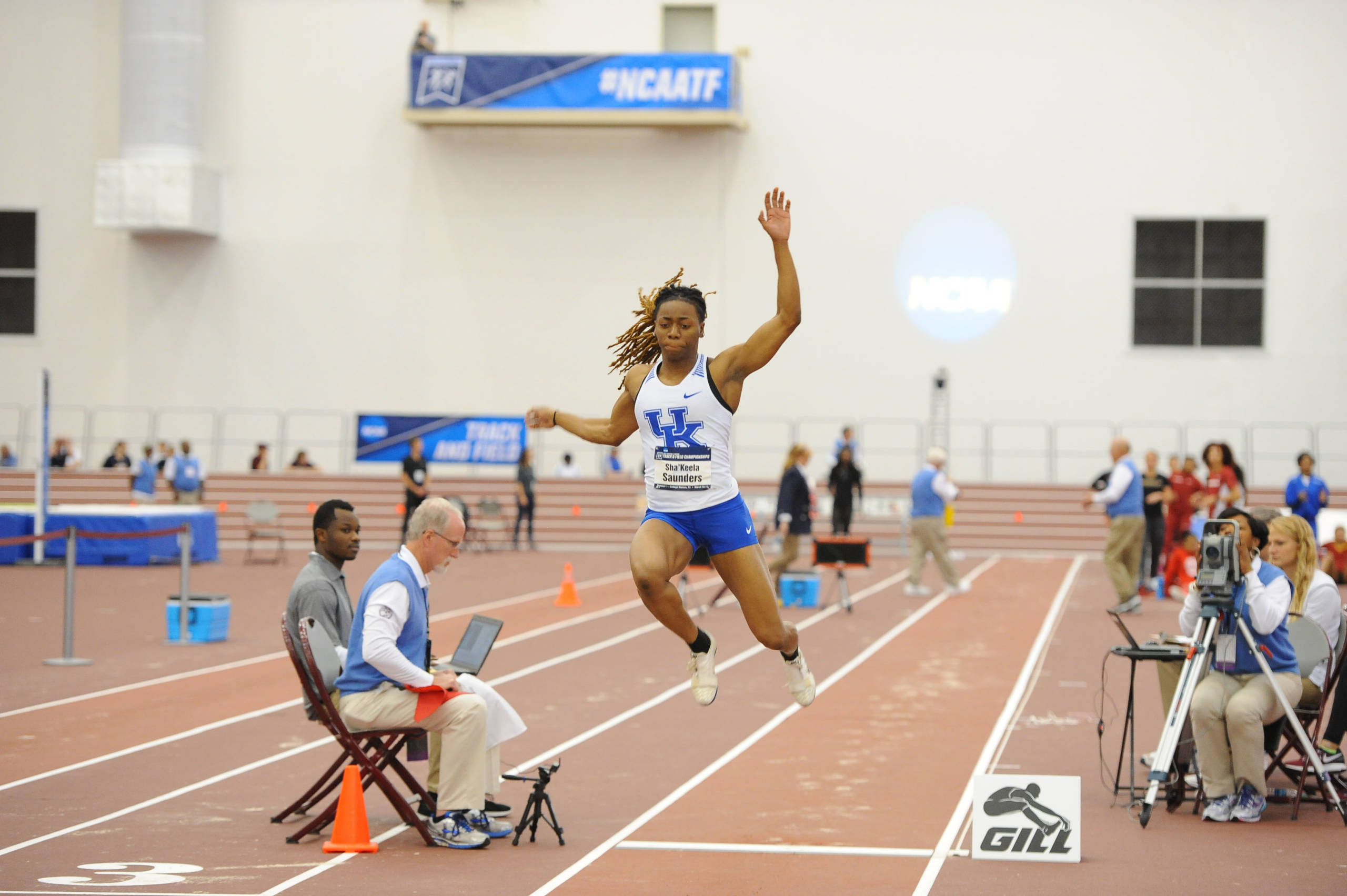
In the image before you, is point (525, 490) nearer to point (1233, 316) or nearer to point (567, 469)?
point (567, 469)

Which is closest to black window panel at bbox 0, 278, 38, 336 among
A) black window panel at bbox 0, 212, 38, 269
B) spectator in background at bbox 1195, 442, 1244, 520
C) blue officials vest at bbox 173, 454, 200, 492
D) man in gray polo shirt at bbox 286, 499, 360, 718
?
black window panel at bbox 0, 212, 38, 269

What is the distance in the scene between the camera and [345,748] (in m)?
7.15

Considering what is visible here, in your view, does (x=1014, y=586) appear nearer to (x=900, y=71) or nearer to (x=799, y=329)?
(x=799, y=329)

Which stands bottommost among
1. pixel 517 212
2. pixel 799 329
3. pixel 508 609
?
pixel 508 609

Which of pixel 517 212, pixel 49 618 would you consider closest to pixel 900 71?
pixel 517 212

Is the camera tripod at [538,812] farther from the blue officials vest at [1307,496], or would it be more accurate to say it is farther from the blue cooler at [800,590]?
the blue officials vest at [1307,496]

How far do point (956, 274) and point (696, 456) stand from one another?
2751cm

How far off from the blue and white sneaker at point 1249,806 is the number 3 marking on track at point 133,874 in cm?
512

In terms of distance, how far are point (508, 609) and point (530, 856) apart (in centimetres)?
1109

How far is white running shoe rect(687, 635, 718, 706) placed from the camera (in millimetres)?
6238

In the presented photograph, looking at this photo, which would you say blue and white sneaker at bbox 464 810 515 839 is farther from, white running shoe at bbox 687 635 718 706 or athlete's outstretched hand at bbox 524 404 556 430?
athlete's outstretched hand at bbox 524 404 556 430

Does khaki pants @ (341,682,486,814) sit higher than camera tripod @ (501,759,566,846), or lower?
higher

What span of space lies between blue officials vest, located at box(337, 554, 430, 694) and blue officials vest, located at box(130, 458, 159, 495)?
896 inches

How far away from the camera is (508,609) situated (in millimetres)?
17938
